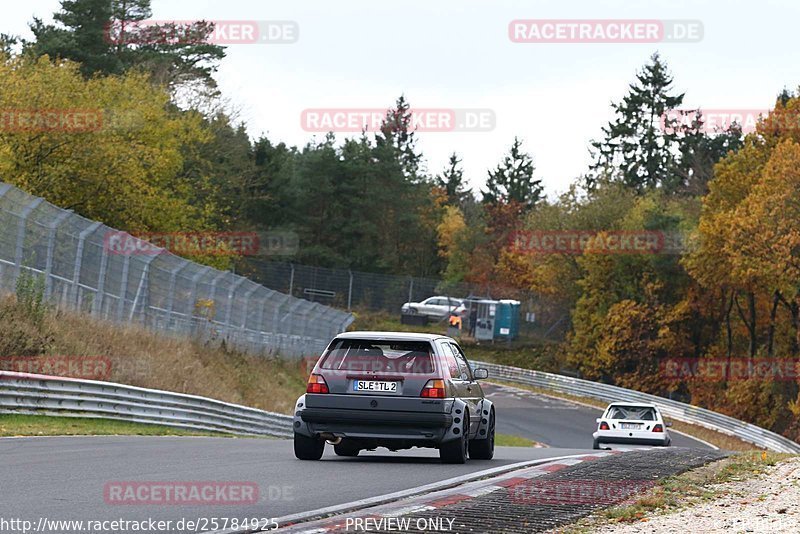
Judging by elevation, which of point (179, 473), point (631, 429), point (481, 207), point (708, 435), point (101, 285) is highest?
point (481, 207)

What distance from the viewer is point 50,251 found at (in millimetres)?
26391

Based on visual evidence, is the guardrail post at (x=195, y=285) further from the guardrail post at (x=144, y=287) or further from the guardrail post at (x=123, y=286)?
the guardrail post at (x=123, y=286)

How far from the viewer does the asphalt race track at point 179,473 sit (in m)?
8.99

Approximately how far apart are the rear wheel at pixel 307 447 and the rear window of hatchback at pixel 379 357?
0.90 metres

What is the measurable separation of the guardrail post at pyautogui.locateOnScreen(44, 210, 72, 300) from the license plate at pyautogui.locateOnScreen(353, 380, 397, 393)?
46.3 feet

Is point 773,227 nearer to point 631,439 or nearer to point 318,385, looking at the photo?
point 631,439

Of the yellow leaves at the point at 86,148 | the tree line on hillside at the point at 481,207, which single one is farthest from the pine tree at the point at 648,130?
the yellow leaves at the point at 86,148

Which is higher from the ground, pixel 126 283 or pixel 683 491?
pixel 126 283

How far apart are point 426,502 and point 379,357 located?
4.32m

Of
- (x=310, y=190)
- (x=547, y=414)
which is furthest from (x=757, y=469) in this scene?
(x=310, y=190)

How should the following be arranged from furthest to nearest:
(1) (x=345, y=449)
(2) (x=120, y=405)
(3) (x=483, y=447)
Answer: (2) (x=120, y=405) < (1) (x=345, y=449) < (3) (x=483, y=447)

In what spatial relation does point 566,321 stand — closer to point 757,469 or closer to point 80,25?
point 80,25

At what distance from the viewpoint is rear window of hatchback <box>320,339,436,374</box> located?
14.2m

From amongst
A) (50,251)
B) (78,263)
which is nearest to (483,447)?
(50,251)
